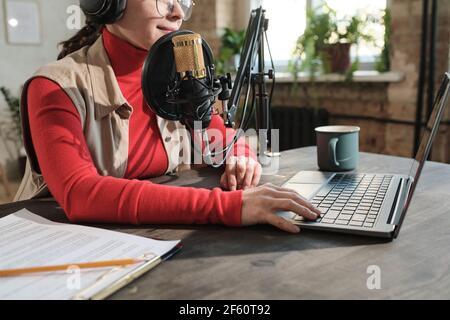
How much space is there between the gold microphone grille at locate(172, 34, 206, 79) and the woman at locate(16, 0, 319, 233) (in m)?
0.23

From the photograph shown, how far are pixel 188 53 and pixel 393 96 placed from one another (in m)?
2.27

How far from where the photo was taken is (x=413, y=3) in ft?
8.38

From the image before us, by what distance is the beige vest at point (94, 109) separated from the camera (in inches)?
40.2

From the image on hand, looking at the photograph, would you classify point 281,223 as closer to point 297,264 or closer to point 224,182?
point 297,264

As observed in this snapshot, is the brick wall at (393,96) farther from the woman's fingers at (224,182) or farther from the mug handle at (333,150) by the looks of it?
the woman's fingers at (224,182)

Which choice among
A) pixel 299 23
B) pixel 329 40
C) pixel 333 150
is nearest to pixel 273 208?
pixel 333 150

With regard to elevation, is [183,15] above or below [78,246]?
above

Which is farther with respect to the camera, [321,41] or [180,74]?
[321,41]

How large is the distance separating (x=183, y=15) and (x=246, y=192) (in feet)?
1.59

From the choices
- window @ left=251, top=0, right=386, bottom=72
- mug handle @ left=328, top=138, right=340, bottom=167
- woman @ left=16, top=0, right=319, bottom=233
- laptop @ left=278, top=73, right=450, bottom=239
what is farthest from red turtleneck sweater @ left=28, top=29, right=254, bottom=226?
window @ left=251, top=0, right=386, bottom=72

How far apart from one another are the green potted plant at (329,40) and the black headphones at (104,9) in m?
2.16

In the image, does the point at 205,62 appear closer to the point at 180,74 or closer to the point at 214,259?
the point at 180,74
